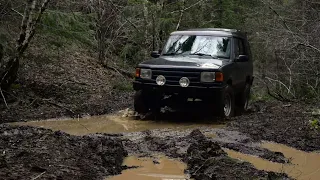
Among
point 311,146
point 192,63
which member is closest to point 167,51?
point 192,63

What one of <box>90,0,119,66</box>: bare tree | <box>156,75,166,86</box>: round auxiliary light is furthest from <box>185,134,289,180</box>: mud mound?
<box>90,0,119,66</box>: bare tree

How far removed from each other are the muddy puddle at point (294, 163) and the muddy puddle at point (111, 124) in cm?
206

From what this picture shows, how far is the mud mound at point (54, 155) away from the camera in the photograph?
426cm

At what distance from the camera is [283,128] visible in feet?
26.2

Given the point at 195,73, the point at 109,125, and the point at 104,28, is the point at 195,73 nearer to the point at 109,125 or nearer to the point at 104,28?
the point at 109,125

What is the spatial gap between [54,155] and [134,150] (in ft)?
4.72

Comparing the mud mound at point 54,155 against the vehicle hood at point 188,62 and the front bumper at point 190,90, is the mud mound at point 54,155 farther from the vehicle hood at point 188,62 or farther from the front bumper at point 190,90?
the vehicle hood at point 188,62

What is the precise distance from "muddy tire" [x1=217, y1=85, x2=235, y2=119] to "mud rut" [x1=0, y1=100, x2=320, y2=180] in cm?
84

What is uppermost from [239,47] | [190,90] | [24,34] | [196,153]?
[24,34]

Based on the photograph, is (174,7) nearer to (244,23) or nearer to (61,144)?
(244,23)

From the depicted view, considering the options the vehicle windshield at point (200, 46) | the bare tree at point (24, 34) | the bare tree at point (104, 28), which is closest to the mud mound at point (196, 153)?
the vehicle windshield at point (200, 46)

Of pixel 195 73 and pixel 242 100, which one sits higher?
pixel 195 73

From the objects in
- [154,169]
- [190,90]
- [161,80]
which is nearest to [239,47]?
[190,90]

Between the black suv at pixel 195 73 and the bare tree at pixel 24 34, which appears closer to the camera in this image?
the black suv at pixel 195 73
